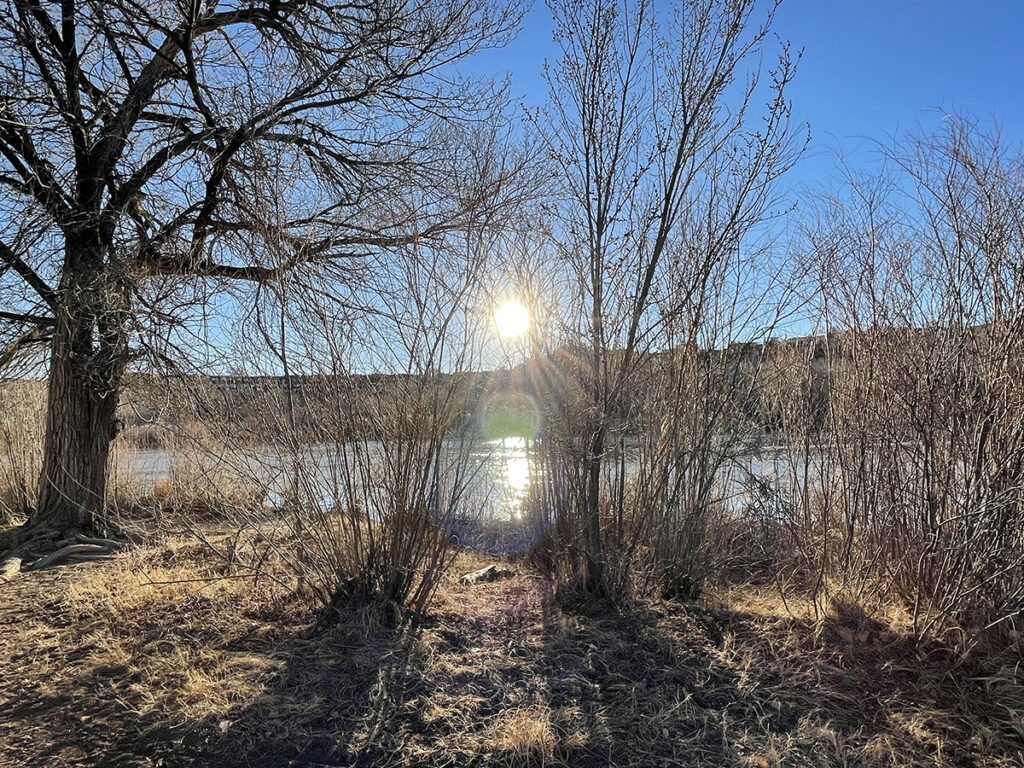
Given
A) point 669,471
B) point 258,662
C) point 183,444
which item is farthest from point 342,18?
point 258,662

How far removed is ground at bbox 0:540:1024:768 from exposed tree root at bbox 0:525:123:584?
121 cm

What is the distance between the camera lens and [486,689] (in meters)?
2.86

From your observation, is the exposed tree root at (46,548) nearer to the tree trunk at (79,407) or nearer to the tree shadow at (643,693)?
the tree trunk at (79,407)

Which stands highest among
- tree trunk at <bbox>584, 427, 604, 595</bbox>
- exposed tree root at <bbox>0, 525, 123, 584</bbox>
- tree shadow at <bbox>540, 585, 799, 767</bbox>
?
tree trunk at <bbox>584, 427, 604, 595</bbox>

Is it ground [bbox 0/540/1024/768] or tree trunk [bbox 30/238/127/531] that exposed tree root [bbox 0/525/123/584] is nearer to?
tree trunk [bbox 30/238/127/531]

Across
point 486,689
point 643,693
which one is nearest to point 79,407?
point 486,689

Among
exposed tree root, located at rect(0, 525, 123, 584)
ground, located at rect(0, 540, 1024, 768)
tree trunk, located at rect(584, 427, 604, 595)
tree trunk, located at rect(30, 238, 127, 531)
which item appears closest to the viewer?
ground, located at rect(0, 540, 1024, 768)

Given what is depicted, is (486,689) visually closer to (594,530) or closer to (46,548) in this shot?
(594,530)

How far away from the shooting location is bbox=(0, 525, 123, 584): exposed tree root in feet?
16.0

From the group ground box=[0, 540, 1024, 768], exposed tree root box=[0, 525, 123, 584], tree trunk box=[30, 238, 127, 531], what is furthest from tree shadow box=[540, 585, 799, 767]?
tree trunk box=[30, 238, 127, 531]

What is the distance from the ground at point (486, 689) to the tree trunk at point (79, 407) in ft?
7.13

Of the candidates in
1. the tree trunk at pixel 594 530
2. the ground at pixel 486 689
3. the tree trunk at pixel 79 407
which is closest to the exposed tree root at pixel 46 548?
the tree trunk at pixel 79 407

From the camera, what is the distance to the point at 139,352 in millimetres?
5527

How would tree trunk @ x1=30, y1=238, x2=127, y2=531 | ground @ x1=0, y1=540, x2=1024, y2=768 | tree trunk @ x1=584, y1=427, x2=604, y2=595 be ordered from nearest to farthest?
1. ground @ x1=0, y1=540, x2=1024, y2=768
2. tree trunk @ x1=584, y1=427, x2=604, y2=595
3. tree trunk @ x1=30, y1=238, x2=127, y2=531
